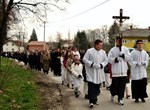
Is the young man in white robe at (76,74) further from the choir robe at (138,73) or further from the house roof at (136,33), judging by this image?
the house roof at (136,33)

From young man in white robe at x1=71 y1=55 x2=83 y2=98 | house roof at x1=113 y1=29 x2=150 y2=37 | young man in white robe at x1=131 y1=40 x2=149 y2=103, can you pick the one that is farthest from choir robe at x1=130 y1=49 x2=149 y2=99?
house roof at x1=113 y1=29 x2=150 y2=37

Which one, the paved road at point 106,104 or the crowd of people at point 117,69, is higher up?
the crowd of people at point 117,69

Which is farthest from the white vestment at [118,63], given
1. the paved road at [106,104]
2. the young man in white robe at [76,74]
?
the young man in white robe at [76,74]

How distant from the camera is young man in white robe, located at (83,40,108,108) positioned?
11438mm

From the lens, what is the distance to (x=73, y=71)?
46.2ft

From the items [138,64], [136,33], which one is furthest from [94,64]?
[136,33]

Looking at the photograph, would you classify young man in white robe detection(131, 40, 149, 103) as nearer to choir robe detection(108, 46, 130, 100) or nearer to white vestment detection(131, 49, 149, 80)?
white vestment detection(131, 49, 149, 80)

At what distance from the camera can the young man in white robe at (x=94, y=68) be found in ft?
37.5

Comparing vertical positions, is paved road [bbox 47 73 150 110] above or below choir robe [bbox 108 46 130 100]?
below

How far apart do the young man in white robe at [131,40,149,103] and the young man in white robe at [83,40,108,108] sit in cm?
121

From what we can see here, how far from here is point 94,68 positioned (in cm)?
1153

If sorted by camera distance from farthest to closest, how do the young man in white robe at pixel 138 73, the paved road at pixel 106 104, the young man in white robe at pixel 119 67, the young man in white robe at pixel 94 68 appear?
the young man in white robe at pixel 138 73 < the young man in white robe at pixel 119 67 < the young man in white robe at pixel 94 68 < the paved road at pixel 106 104

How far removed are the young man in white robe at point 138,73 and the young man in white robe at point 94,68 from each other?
121cm

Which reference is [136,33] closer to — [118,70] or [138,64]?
[138,64]
